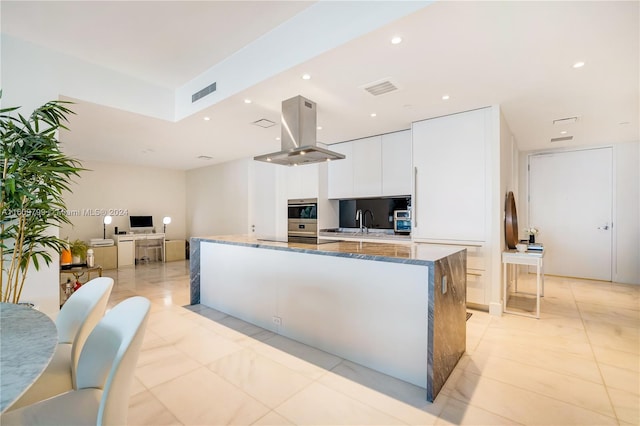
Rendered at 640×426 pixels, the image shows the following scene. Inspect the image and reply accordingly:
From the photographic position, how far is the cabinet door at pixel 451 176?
358 cm

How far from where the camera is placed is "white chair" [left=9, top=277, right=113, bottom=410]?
1273mm

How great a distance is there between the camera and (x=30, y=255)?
8.05 feet

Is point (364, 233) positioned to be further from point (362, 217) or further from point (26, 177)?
point (26, 177)

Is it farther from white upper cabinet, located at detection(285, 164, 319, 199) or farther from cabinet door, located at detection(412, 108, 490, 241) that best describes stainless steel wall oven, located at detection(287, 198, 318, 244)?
cabinet door, located at detection(412, 108, 490, 241)

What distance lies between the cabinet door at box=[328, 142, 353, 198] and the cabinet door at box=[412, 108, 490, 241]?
1.37 meters

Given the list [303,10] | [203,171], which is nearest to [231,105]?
[303,10]

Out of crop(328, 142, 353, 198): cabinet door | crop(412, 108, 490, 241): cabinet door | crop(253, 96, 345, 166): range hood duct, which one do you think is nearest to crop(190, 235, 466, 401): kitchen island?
crop(253, 96, 345, 166): range hood duct

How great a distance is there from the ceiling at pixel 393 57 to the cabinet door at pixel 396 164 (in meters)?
0.26

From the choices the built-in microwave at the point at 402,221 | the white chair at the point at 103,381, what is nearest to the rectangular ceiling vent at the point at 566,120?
the built-in microwave at the point at 402,221

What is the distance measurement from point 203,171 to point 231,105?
5140 millimetres

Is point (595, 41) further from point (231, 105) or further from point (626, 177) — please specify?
point (626, 177)

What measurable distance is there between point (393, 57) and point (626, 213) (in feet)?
18.7

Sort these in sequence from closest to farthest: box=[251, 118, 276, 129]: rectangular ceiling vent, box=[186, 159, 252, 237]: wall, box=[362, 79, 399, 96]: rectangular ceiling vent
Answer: box=[362, 79, 399, 96]: rectangular ceiling vent, box=[251, 118, 276, 129]: rectangular ceiling vent, box=[186, 159, 252, 237]: wall

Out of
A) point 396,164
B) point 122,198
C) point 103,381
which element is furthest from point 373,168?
point 122,198
